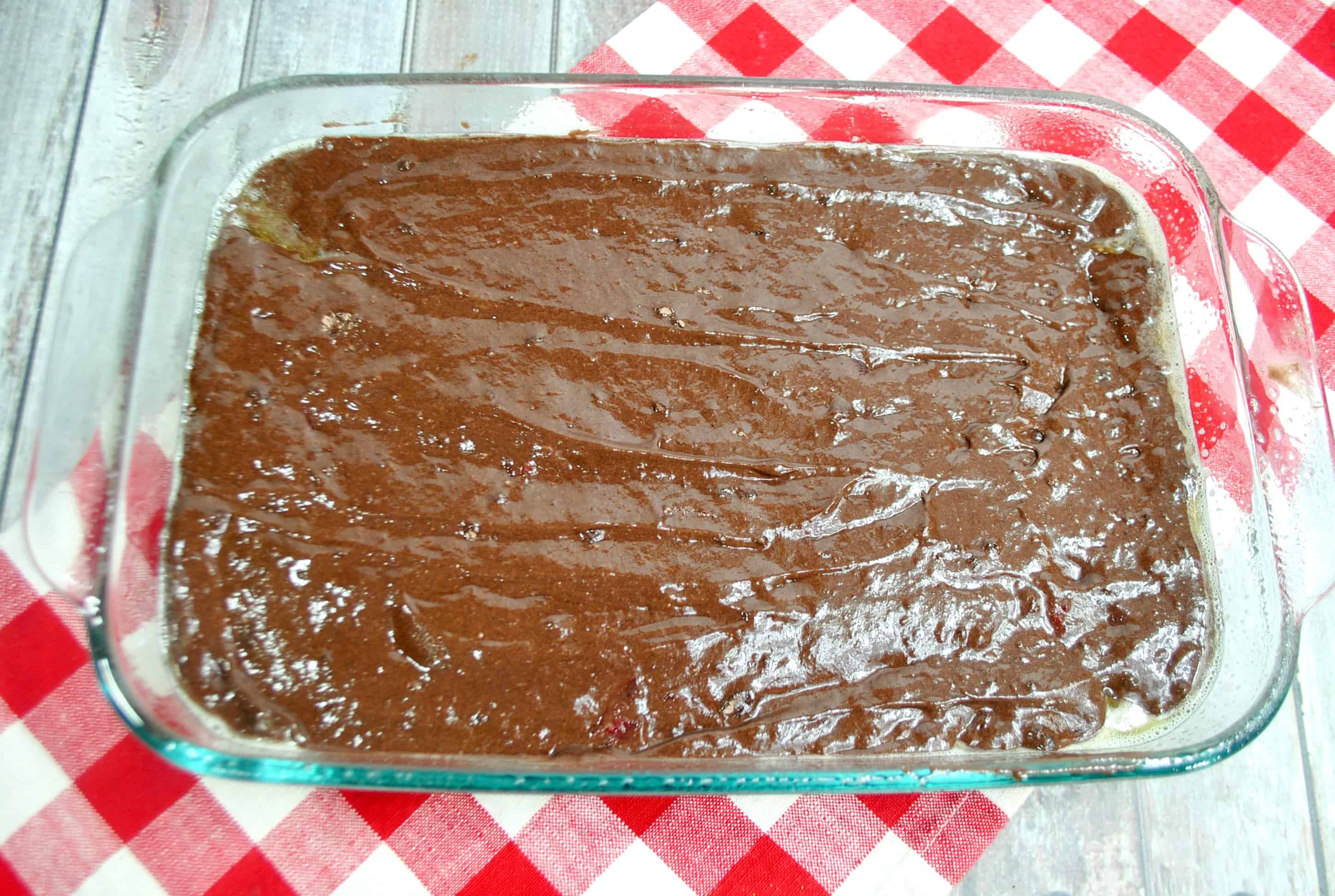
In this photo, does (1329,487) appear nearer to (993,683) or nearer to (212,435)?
(993,683)

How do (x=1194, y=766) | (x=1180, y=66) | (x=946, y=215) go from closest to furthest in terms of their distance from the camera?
(x=1194, y=766) < (x=946, y=215) < (x=1180, y=66)

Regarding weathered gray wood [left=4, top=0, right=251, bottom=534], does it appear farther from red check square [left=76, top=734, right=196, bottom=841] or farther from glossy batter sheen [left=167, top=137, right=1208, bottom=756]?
red check square [left=76, top=734, right=196, bottom=841]

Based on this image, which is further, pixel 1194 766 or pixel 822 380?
pixel 822 380

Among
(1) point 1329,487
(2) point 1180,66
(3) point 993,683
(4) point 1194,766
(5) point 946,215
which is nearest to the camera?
(4) point 1194,766

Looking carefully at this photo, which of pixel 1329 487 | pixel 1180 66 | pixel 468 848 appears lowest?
pixel 468 848

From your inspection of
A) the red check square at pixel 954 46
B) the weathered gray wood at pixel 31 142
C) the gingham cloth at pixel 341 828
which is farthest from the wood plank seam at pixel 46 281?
the red check square at pixel 954 46

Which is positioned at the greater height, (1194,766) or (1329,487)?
(1329,487)

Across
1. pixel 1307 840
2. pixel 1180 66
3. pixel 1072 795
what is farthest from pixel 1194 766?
pixel 1180 66

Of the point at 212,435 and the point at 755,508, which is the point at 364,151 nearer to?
the point at 212,435
